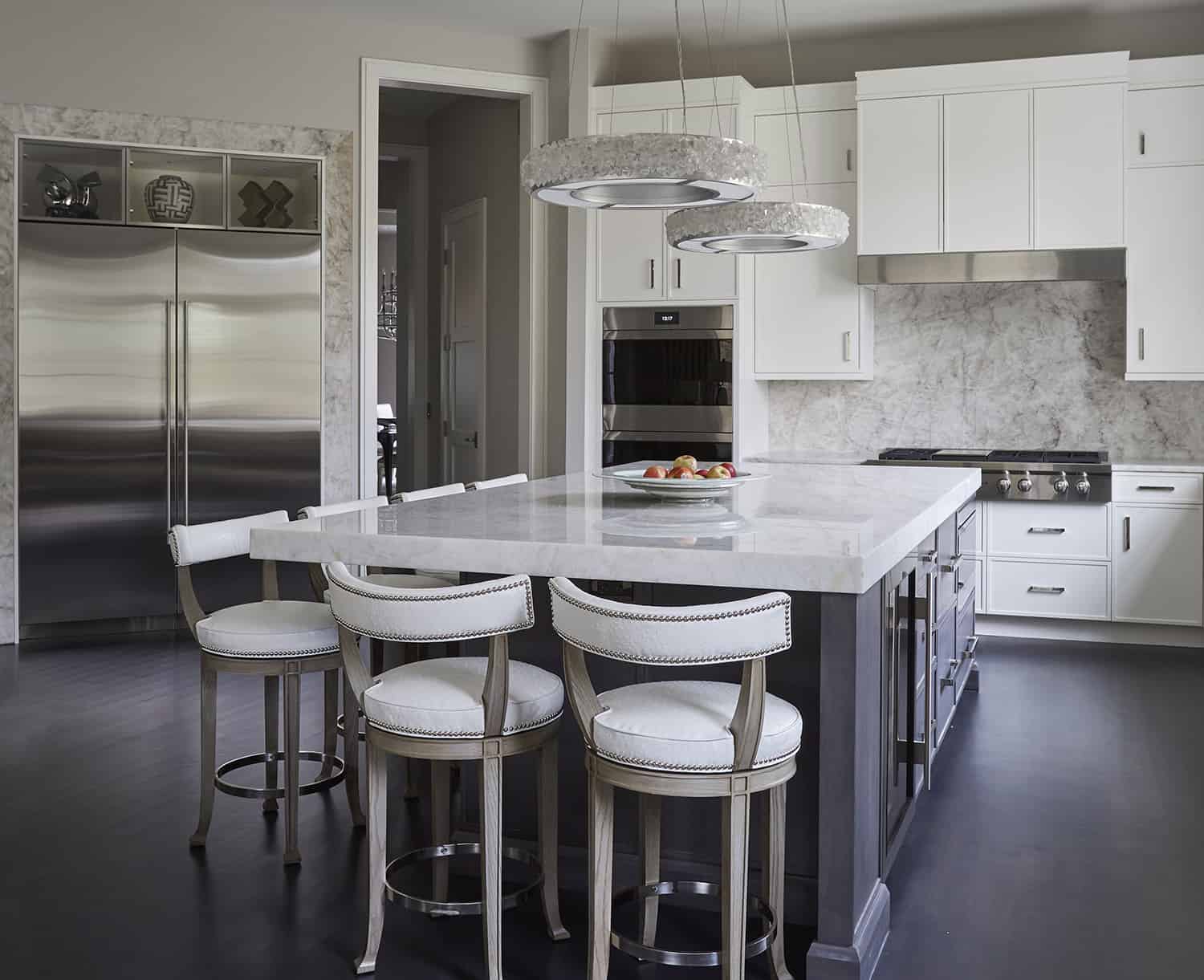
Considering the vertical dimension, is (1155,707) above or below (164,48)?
below

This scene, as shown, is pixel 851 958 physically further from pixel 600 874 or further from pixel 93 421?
pixel 93 421

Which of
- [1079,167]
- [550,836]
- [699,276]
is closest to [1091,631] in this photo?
[1079,167]

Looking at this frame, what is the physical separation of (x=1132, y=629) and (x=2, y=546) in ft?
17.2

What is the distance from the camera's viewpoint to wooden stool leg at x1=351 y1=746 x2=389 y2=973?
2537mm

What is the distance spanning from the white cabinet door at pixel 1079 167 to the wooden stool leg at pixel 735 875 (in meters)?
4.32

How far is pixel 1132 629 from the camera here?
5.80m

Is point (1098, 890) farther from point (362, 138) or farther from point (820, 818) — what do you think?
point (362, 138)

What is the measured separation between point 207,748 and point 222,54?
13.3ft

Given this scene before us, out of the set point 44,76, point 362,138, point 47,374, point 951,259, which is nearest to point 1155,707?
point 951,259

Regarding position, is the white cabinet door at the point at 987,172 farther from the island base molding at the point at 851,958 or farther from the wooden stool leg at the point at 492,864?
the wooden stool leg at the point at 492,864

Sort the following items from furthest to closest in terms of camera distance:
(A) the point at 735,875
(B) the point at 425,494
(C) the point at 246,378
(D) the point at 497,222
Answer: (D) the point at 497,222, (C) the point at 246,378, (B) the point at 425,494, (A) the point at 735,875

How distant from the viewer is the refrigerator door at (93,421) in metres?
5.80

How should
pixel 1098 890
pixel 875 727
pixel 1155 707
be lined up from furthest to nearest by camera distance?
pixel 1155 707
pixel 1098 890
pixel 875 727

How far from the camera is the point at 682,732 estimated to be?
224 cm
